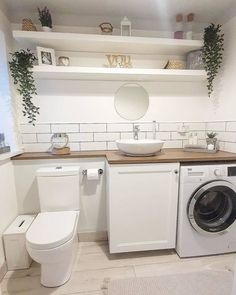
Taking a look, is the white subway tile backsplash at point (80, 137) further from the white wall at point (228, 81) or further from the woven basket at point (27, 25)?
the white wall at point (228, 81)

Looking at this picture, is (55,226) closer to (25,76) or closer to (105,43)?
(25,76)

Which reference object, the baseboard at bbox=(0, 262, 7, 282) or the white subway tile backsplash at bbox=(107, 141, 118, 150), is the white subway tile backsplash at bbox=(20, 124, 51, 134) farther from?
the baseboard at bbox=(0, 262, 7, 282)

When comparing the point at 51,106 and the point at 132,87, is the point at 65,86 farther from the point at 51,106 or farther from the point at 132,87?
the point at 132,87

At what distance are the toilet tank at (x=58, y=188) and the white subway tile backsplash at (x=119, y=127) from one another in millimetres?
635

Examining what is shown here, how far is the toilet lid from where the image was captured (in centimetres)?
125

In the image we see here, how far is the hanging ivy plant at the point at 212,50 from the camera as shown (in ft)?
5.97

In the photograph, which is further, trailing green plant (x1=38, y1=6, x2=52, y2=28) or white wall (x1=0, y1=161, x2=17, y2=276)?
trailing green plant (x1=38, y1=6, x2=52, y2=28)

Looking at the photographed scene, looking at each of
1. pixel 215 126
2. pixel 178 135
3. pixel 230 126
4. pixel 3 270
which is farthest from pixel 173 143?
pixel 3 270

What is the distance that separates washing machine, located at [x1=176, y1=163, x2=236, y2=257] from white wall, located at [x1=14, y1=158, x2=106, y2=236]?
→ 2.58ft

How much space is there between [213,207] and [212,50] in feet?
5.00

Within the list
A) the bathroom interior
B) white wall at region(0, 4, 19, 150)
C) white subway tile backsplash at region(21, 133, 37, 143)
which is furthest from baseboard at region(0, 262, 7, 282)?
white subway tile backsplash at region(21, 133, 37, 143)

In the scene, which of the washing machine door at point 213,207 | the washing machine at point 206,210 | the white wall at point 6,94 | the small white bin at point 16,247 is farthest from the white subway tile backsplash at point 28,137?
the washing machine door at point 213,207

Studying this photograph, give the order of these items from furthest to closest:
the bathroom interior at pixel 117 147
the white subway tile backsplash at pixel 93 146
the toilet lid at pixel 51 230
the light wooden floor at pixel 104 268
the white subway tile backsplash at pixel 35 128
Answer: the white subway tile backsplash at pixel 93 146, the white subway tile backsplash at pixel 35 128, the bathroom interior at pixel 117 147, the light wooden floor at pixel 104 268, the toilet lid at pixel 51 230

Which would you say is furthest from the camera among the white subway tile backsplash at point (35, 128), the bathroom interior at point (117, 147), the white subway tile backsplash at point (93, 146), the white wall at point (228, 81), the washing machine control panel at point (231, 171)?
the white subway tile backsplash at point (93, 146)
